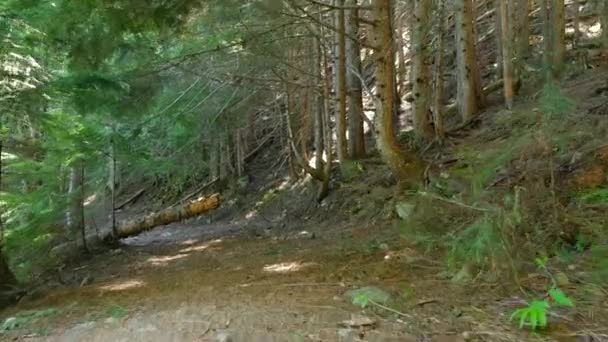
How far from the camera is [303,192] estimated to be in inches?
541

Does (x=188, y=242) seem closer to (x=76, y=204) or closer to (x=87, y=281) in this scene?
(x=76, y=204)

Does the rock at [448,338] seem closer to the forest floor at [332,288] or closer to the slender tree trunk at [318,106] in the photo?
the forest floor at [332,288]

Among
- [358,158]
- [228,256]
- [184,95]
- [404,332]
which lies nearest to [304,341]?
[404,332]

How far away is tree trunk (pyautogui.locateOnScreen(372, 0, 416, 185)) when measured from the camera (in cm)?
783

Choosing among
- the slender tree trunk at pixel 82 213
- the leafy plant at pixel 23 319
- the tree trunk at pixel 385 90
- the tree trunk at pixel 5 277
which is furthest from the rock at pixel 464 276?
the slender tree trunk at pixel 82 213

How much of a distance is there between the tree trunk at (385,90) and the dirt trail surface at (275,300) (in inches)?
45.8

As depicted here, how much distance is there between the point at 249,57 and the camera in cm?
1173

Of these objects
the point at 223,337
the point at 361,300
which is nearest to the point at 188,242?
the point at 361,300

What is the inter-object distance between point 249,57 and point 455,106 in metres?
6.00

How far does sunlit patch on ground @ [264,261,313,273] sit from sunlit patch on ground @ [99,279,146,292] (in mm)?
1660

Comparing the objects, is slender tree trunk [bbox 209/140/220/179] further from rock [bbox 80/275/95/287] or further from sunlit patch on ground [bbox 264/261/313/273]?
sunlit patch on ground [bbox 264/261/313/273]

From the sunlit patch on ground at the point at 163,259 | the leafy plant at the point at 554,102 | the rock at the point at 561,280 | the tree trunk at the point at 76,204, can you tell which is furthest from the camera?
the tree trunk at the point at 76,204

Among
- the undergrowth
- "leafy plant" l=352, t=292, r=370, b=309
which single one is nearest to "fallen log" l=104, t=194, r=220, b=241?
the undergrowth

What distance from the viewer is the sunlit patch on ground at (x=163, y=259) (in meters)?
8.71
